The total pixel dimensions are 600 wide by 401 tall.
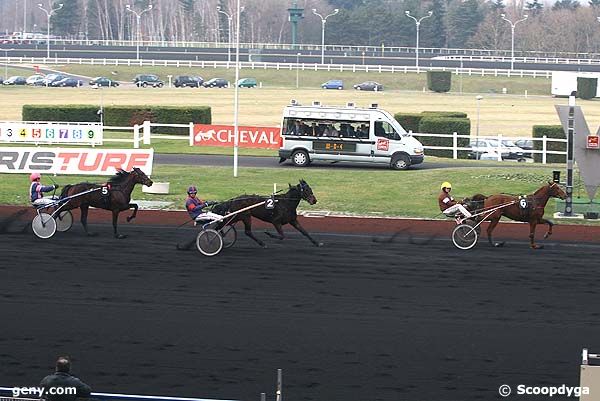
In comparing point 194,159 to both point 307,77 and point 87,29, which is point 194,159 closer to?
point 307,77

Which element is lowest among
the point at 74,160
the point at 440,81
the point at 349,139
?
the point at 74,160

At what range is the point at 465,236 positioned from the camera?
2095 cm

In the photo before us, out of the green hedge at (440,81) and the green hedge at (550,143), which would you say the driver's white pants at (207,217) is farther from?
the green hedge at (440,81)

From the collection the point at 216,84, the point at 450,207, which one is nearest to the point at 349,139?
the point at 450,207

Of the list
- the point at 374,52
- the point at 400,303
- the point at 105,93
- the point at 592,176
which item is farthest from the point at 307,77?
the point at 400,303

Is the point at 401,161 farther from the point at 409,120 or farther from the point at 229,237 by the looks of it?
the point at 229,237

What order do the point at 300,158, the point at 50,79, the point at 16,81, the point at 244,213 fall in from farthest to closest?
1. the point at 16,81
2. the point at 50,79
3. the point at 300,158
4. the point at 244,213

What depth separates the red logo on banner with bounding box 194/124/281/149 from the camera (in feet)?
127

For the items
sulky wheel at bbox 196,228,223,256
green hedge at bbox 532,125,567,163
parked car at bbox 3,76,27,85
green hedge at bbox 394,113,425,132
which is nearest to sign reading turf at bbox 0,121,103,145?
green hedge at bbox 394,113,425,132

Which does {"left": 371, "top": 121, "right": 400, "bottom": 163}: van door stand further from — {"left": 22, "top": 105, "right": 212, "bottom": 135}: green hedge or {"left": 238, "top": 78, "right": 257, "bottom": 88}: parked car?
{"left": 238, "top": 78, "right": 257, "bottom": 88}: parked car

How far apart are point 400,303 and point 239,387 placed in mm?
4707

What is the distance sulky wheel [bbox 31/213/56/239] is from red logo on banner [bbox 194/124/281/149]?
57.4 feet

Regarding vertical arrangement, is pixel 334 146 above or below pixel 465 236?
above

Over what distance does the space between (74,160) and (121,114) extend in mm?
16432
